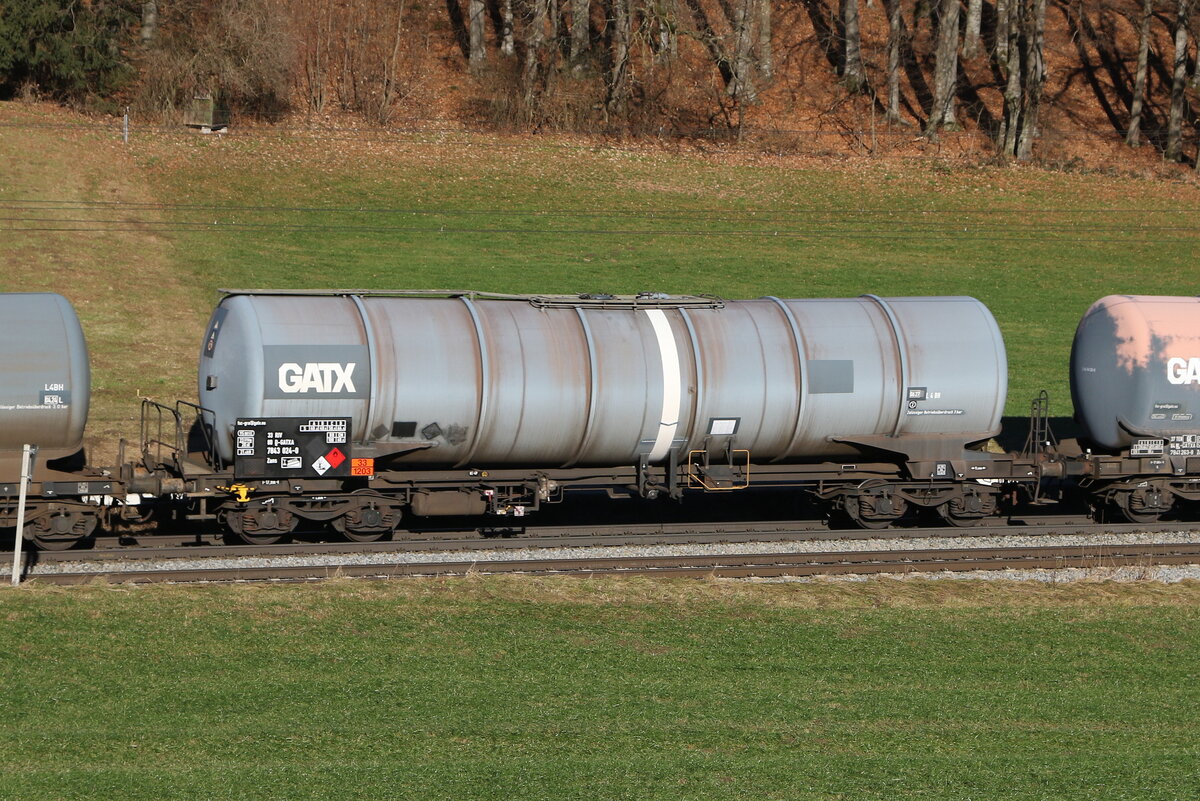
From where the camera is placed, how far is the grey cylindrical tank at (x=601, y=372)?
1816 centimetres

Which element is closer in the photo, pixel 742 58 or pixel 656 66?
pixel 656 66

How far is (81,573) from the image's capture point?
17.2 m

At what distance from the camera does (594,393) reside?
1884cm

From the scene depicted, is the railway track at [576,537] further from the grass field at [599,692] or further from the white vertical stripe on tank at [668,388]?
the grass field at [599,692]

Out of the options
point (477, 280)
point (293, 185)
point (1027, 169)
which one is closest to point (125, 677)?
point (477, 280)

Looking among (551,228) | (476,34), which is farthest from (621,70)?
(551,228)

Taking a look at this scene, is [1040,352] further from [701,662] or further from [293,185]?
[293,185]

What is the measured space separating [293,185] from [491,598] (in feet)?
108

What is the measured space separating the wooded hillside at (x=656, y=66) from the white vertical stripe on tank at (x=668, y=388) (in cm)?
3659

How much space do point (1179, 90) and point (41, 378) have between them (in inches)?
2134

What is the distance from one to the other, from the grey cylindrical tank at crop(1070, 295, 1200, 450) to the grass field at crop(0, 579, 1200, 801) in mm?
4432

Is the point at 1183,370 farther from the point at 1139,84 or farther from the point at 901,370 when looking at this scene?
the point at 1139,84

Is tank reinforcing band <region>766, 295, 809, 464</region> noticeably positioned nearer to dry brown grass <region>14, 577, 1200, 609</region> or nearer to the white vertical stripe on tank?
the white vertical stripe on tank

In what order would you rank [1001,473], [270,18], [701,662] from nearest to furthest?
[701,662], [1001,473], [270,18]
